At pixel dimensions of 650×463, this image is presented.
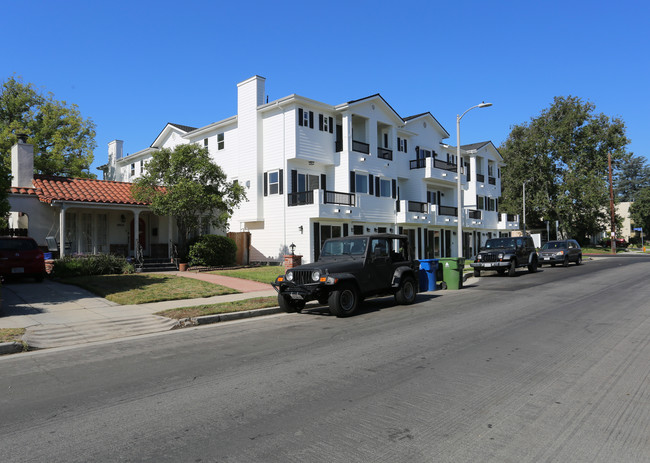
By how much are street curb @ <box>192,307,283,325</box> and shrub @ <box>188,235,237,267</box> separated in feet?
37.7

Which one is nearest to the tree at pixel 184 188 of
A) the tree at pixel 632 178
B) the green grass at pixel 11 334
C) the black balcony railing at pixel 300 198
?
the black balcony railing at pixel 300 198

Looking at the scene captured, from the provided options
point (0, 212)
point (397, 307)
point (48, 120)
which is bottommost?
point (397, 307)

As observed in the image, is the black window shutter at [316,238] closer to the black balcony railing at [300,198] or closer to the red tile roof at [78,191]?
the black balcony railing at [300,198]

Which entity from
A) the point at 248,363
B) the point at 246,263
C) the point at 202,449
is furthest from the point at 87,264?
the point at 202,449

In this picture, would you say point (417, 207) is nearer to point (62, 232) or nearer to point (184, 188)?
point (184, 188)

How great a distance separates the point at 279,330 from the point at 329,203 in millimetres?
16514

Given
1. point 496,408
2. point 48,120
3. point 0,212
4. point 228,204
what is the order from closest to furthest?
point 496,408 < point 0,212 < point 228,204 < point 48,120

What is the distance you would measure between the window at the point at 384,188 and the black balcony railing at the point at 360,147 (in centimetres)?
260

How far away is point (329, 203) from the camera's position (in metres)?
25.3

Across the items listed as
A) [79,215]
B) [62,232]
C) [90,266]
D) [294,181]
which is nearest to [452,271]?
[294,181]

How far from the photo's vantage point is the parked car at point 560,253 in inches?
1100

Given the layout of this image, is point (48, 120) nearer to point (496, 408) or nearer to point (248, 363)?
point (248, 363)

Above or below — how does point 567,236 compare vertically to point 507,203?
below

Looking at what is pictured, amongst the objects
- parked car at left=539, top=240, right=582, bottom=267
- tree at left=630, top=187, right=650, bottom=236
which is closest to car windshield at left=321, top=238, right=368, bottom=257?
parked car at left=539, top=240, right=582, bottom=267
